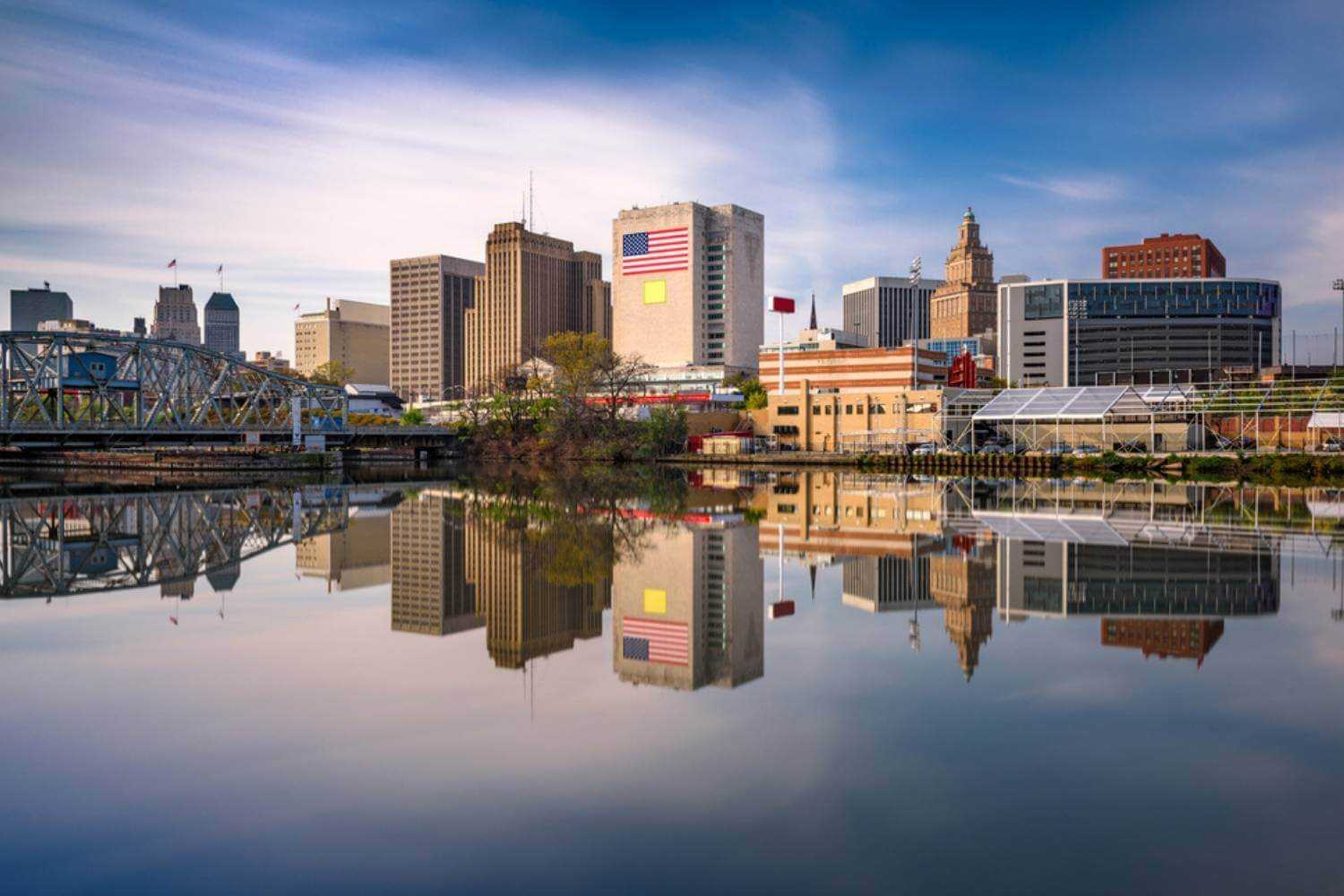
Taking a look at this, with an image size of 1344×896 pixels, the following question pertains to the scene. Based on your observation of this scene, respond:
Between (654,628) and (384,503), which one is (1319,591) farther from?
(384,503)

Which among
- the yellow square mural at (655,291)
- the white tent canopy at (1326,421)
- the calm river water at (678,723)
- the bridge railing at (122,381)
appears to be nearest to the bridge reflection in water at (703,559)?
the calm river water at (678,723)

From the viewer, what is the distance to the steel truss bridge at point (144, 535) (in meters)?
21.4

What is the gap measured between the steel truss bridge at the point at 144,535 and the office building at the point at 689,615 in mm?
9053

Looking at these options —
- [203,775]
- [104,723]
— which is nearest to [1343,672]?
[203,775]

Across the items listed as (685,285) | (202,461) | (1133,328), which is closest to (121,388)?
(202,461)

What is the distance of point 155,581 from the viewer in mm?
20859

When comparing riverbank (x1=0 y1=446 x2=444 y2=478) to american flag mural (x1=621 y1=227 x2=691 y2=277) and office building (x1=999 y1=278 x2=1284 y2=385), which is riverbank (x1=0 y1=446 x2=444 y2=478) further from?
office building (x1=999 y1=278 x2=1284 y2=385)

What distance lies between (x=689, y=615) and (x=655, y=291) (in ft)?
547

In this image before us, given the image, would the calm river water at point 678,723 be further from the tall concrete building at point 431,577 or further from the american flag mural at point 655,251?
the american flag mural at point 655,251

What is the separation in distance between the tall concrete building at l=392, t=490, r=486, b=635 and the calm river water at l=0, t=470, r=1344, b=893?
0.44 feet

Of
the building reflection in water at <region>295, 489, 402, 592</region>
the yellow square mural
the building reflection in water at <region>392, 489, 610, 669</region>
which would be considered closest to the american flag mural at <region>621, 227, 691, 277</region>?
the yellow square mural

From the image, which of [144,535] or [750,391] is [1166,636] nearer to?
[144,535]

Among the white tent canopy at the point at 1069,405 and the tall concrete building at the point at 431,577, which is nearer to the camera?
the tall concrete building at the point at 431,577

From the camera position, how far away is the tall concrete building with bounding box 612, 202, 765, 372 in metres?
176
